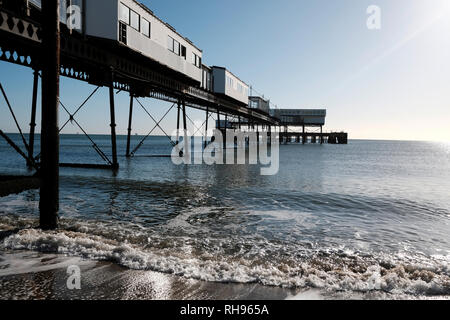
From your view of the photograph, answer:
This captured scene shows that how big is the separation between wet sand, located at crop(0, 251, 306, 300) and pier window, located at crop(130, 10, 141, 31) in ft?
57.2

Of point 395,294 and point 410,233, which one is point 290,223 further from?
point 395,294

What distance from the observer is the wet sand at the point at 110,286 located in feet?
13.6

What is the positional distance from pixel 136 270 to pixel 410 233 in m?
7.69

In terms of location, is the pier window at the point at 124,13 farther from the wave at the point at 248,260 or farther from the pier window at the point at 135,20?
the wave at the point at 248,260

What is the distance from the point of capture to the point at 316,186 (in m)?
17.9

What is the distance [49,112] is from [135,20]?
15.1 meters

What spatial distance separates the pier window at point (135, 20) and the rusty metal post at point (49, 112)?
13.5 m

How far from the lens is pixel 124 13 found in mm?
18266

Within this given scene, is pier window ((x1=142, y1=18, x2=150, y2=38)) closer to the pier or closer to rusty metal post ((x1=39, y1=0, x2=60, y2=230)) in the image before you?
the pier

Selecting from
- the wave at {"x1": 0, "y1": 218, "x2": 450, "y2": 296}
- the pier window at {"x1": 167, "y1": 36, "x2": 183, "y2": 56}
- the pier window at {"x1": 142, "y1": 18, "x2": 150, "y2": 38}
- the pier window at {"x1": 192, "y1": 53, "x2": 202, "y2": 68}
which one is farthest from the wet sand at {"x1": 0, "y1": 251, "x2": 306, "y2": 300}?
the pier window at {"x1": 192, "y1": 53, "x2": 202, "y2": 68}

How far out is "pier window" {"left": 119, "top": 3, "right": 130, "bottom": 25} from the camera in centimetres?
1789
